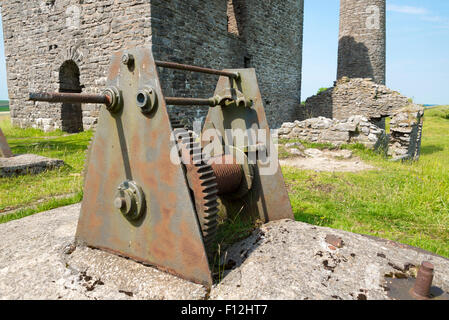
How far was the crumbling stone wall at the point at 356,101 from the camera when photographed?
13.5 metres

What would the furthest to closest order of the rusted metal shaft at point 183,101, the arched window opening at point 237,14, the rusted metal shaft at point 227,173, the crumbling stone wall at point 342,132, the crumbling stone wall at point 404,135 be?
the arched window opening at point 237,14 → the crumbling stone wall at point 404,135 → the crumbling stone wall at point 342,132 → the rusted metal shaft at point 227,173 → the rusted metal shaft at point 183,101

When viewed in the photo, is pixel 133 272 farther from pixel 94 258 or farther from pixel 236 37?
pixel 236 37

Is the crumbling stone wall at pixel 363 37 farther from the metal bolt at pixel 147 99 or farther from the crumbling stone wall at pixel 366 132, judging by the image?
the metal bolt at pixel 147 99

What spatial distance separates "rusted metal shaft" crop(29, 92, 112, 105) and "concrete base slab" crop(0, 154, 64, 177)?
383cm

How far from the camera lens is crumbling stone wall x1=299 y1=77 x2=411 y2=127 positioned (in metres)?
13.5

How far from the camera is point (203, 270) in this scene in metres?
1.47

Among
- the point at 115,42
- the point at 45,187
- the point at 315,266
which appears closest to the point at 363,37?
the point at 115,42

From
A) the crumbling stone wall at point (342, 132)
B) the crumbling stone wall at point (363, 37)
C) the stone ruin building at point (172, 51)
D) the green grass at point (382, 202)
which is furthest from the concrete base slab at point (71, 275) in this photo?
the crumbling stone wall at point (363, 37)

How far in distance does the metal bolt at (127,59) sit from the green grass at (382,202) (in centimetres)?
202

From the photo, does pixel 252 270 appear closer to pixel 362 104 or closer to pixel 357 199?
pixel 357 199

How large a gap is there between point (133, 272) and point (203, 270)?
1.29 ft

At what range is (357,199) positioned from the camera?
3807 mm

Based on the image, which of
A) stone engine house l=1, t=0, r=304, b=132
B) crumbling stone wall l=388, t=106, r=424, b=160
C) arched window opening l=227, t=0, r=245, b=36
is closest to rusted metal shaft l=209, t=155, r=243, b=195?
stone engine house l=1, t=0, r=304, b=132

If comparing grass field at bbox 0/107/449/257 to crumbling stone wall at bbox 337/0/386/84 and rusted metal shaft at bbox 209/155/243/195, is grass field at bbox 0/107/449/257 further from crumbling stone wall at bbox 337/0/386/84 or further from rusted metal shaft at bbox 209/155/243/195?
crumbling stone wall at bbox 337/0/386/84
